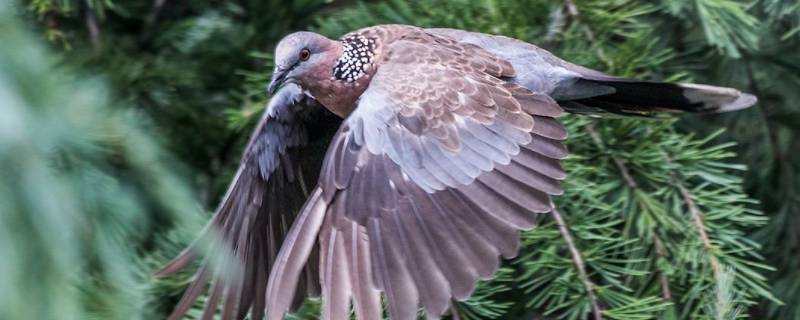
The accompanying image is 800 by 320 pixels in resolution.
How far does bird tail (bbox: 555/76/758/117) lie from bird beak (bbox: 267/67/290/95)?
1.67 ft

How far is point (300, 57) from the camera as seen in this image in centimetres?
208

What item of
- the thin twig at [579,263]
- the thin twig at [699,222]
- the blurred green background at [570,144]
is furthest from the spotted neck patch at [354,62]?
the thin twig at [699,222]

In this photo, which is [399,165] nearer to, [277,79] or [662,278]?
[277,79]

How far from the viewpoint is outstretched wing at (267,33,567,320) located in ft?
5.40

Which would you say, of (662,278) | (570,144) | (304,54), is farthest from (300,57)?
(662,278)

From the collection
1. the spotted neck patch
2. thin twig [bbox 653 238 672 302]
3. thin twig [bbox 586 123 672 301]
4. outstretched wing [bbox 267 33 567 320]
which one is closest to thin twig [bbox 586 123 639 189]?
thin twig [bbox 586 123 672 301]

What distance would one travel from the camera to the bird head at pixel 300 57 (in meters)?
2.08

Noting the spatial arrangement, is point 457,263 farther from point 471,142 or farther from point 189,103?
point 189,103

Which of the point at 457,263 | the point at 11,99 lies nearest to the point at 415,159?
the point at 457,263

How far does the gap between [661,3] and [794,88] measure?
37cm

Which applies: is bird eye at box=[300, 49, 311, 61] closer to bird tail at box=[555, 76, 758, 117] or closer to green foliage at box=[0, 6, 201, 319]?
Result: bird tail at box=[555, 76, 758, 117]

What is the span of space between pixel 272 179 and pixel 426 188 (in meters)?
0.47

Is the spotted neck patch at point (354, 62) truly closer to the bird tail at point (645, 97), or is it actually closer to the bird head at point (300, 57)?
the bird head at point (300, 57)

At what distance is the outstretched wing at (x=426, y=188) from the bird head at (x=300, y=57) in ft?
0.60
